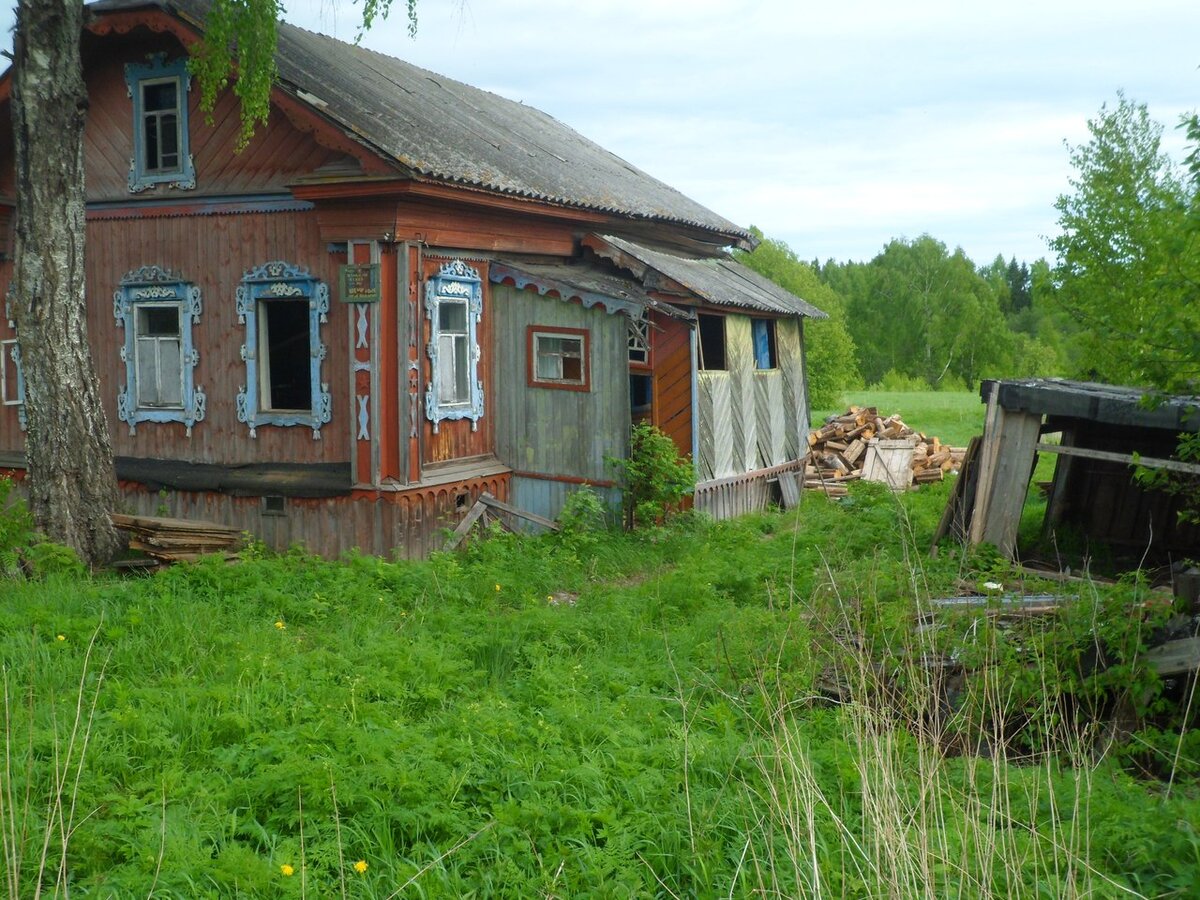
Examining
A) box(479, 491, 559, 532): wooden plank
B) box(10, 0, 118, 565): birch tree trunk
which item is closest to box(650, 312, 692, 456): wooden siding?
box(479, 491, 559, 532): wooden plank

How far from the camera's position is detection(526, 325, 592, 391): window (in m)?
12.6

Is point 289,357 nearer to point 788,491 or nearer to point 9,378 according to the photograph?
point 9,378

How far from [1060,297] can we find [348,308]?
17913 millimetres

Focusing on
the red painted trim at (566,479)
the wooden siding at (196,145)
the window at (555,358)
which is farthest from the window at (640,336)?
the wooden siding at (196,145)

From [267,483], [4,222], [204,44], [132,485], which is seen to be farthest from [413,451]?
[4,222]

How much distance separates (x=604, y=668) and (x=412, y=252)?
224 inches

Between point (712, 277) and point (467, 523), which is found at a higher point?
point (712, 277)

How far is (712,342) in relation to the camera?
15414 millimetres

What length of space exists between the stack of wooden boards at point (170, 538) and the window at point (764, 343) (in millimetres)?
8645

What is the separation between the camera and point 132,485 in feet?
41.5

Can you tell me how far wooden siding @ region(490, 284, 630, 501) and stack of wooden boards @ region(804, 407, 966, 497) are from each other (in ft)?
23.9

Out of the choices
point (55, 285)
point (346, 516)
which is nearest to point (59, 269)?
point (55, 285)

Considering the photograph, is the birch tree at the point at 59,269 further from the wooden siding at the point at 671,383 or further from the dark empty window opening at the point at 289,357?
the wooden siding at the point at 671,383

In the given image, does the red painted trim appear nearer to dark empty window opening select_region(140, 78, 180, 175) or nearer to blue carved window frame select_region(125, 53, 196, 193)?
blue carved window frame select_region(125, 53, 196, 193)
